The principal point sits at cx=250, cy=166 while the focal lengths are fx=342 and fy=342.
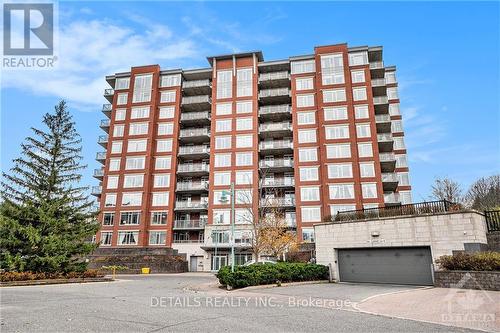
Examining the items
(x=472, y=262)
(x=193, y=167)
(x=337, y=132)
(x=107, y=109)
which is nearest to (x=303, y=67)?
(x=337, y=132)

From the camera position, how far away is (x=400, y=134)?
5500 cm

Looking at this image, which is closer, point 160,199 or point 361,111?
point 361,111

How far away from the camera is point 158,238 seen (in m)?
50.8

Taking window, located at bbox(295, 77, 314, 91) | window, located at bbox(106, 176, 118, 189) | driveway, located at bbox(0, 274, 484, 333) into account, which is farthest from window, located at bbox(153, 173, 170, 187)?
driveway, located at bbox(0, 274, 484, 333)

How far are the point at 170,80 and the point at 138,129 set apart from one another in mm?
10164

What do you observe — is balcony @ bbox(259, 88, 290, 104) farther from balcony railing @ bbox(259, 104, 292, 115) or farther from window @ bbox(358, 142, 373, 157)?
window @ bbox(358, 142, 373, 157)

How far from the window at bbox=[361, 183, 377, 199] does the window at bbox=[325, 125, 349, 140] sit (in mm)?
7476

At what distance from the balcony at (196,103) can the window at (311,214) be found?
23950 millimetres

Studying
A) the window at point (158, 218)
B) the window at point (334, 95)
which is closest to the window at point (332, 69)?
the window at point (334, 95)

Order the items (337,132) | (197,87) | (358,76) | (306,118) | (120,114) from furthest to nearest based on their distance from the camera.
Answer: (120,114) → (197,87) → (306,118) → (358,76) → (337,132)

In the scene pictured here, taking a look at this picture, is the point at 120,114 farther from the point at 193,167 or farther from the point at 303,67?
the point at 303,67

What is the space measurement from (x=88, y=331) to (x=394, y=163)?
4872 cm

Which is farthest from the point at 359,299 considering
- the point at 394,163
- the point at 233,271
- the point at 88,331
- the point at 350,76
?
the point at 350,76

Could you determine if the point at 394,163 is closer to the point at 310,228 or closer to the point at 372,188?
the point at 372,188
